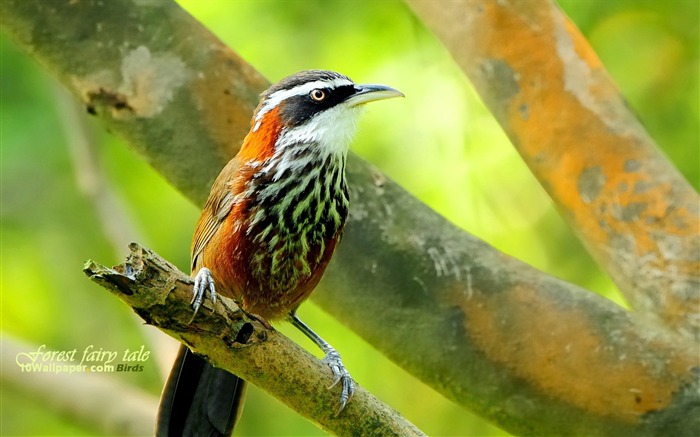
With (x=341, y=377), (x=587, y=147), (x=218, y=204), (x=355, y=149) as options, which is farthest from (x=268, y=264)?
(x=355, y=149)

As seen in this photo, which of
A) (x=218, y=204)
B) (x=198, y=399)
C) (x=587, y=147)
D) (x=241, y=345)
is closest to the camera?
(x=241, y=345)

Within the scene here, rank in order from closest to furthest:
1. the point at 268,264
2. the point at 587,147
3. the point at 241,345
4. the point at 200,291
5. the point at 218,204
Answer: the point at 200,291 → the point at 241,345 → the point at 268,264 → the point at 218,204 → the point at 587,147

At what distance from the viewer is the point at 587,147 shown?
438 centimetres

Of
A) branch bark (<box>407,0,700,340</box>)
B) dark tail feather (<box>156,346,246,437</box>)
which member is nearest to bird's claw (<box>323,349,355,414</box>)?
dark tail feather (<box>156,346,246,437</box>)

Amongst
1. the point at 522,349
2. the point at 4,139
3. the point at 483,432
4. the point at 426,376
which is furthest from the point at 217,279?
the point at 483,432

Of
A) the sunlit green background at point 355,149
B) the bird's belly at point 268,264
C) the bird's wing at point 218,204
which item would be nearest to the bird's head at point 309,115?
the bird's wing at point 218,204

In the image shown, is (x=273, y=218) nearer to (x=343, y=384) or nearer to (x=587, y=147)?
(x=343, y=384)

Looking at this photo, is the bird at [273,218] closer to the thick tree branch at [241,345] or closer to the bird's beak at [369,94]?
the bird's beak at [369,94]

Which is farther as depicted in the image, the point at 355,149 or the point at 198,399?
the point at 355,149

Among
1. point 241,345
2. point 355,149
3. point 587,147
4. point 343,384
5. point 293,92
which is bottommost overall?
point 241,345

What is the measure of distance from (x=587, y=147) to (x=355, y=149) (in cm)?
241

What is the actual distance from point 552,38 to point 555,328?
55.9 inches

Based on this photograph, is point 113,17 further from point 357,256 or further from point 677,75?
point 677,75

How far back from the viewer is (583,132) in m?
4.39
